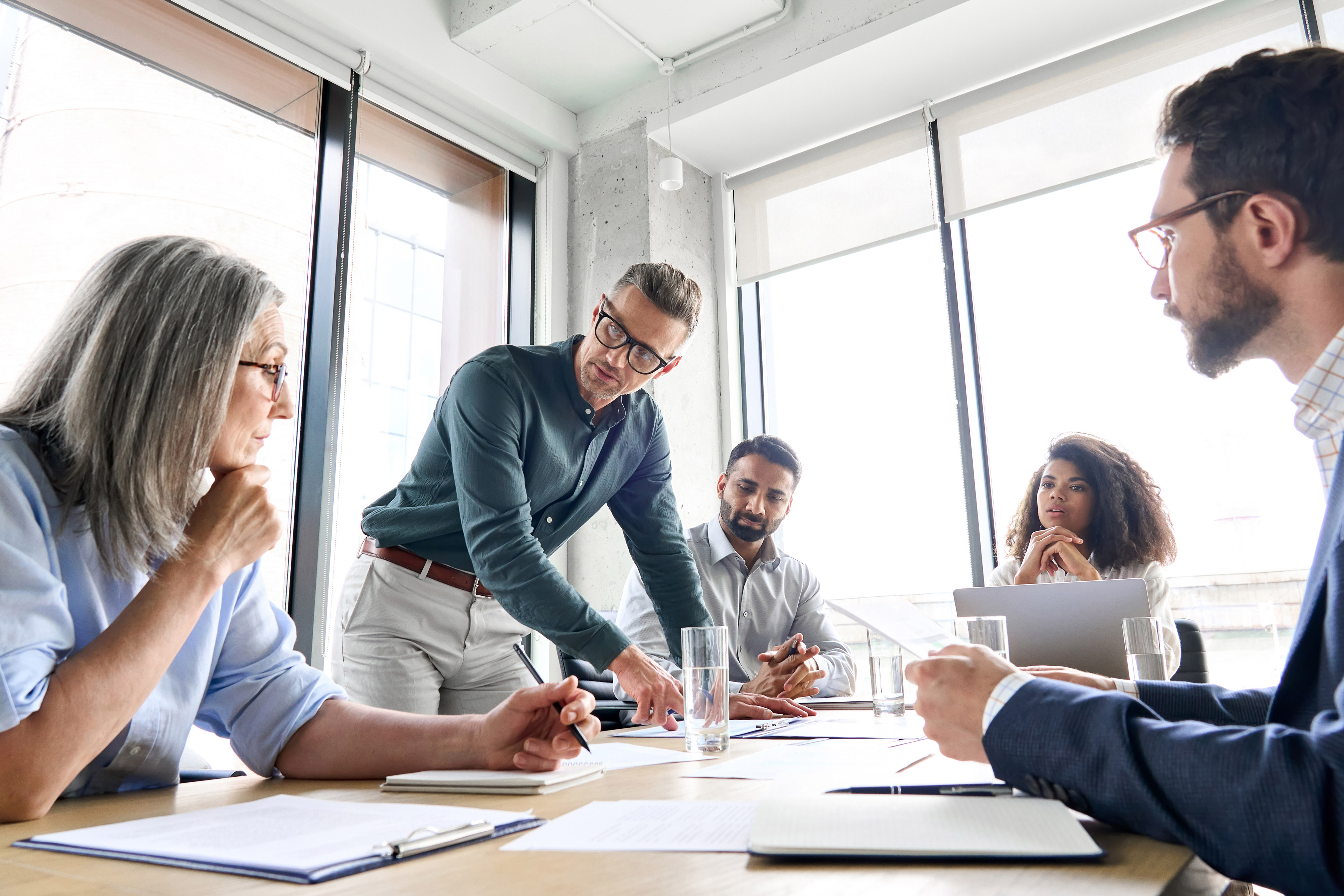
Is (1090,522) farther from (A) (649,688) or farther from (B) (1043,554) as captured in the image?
(A) (649,688)

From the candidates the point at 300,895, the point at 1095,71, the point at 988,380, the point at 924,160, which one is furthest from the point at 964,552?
the point at 300,895

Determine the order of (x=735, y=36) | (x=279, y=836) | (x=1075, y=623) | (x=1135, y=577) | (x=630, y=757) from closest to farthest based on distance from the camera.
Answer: (x=279, y=836) → (x=630, y=757) → (x=1075, y=623) → (x=1135, y=577) → (x=735, y=36)

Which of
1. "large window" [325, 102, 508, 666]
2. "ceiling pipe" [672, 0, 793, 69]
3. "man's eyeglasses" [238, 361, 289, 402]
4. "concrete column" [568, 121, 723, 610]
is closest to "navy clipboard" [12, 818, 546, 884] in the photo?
"man's eyeglasses" [238, 361, 289, 402]

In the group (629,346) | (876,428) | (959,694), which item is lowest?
(959,694)

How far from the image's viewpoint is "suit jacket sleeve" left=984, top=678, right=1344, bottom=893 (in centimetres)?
57

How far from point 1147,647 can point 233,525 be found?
136cm

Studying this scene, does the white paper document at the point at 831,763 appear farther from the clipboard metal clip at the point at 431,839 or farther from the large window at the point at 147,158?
the large window at the point at 147,158

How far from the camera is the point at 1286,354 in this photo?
1.06 metres

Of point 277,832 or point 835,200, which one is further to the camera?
point 835,200

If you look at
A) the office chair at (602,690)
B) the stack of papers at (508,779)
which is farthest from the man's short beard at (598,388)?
the stack of papers at (508,779)

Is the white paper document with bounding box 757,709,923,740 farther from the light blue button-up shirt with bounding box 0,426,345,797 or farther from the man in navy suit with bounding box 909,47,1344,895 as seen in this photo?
the light blue button-up shirt with bounding box 0,426,345,797

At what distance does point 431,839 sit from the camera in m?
0.63

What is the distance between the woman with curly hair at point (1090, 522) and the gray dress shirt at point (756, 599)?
61 centimetres

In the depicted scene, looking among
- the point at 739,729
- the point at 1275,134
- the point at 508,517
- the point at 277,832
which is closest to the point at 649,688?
the point at 739,729
